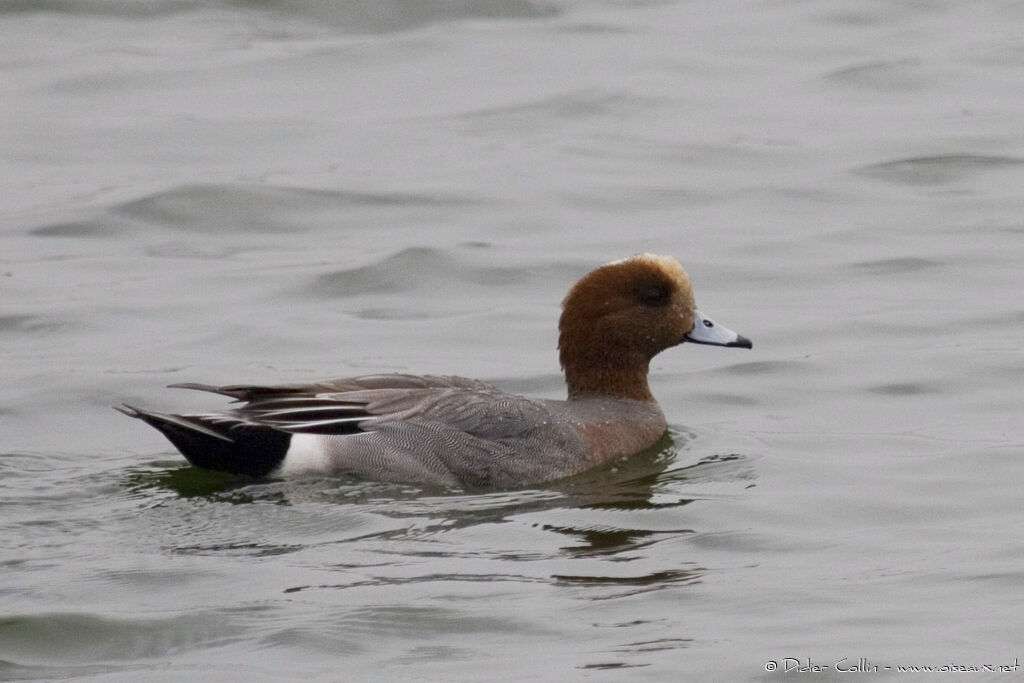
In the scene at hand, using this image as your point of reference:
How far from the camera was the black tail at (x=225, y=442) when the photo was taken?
7.76 m

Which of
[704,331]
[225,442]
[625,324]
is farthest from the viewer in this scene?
[704,331]

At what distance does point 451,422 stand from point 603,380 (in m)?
0.94

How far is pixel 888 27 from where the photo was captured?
17.3m

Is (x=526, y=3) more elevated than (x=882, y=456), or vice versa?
(x=526, y=3)

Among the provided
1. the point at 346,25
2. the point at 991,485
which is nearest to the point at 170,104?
the point at 346,25

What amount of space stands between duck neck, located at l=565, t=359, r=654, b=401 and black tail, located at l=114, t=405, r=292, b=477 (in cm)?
142

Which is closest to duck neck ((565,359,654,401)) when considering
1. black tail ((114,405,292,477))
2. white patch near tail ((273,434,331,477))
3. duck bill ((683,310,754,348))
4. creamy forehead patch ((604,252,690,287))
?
duck bill ((683,310,754,348))

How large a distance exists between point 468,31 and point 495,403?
9.21 metres

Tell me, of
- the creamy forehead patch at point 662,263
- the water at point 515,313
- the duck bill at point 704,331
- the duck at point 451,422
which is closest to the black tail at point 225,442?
the duck at point 451,422

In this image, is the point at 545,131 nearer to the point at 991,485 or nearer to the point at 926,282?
the point at 926,282

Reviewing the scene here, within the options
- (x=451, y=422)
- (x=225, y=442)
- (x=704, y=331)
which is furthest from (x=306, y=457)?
(x=704, y=331)

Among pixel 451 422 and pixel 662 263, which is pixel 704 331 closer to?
pixel 662 263

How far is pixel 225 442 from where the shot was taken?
25.6 feet

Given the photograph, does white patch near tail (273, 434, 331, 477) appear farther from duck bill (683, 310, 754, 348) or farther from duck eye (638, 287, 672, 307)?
duck bill (683, 310, 754, 348)
